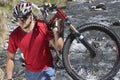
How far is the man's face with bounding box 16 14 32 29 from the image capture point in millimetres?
6588

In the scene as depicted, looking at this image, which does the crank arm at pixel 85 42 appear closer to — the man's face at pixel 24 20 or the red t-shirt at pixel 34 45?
the red t-shirt at pixel 34 45

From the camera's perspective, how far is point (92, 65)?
7.95 m

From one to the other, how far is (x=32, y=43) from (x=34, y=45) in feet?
0.18

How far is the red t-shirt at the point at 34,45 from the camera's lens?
22.6 ft

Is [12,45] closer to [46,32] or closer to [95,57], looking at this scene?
[46,32]

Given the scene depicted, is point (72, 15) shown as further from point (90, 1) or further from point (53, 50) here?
point (53, 50)

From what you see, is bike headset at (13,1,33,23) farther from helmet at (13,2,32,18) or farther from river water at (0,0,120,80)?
river water at (0,0,120,80)

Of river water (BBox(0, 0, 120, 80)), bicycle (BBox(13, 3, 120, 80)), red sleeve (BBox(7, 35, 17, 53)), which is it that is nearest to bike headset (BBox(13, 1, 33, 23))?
bicycle (BBox(13, 3, 120, 80))

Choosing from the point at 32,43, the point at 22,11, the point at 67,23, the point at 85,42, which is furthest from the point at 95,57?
the point at 22,11

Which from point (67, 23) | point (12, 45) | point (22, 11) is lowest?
point (12, 45)

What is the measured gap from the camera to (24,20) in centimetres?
662

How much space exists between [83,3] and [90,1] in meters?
0.92

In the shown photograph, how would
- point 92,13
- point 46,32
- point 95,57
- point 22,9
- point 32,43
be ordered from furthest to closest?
point 92,13 < point 95,57 < point 32,43 < point 46,32 < point 22,9

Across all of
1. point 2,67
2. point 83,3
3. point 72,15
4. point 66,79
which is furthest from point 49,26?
point 83,3
